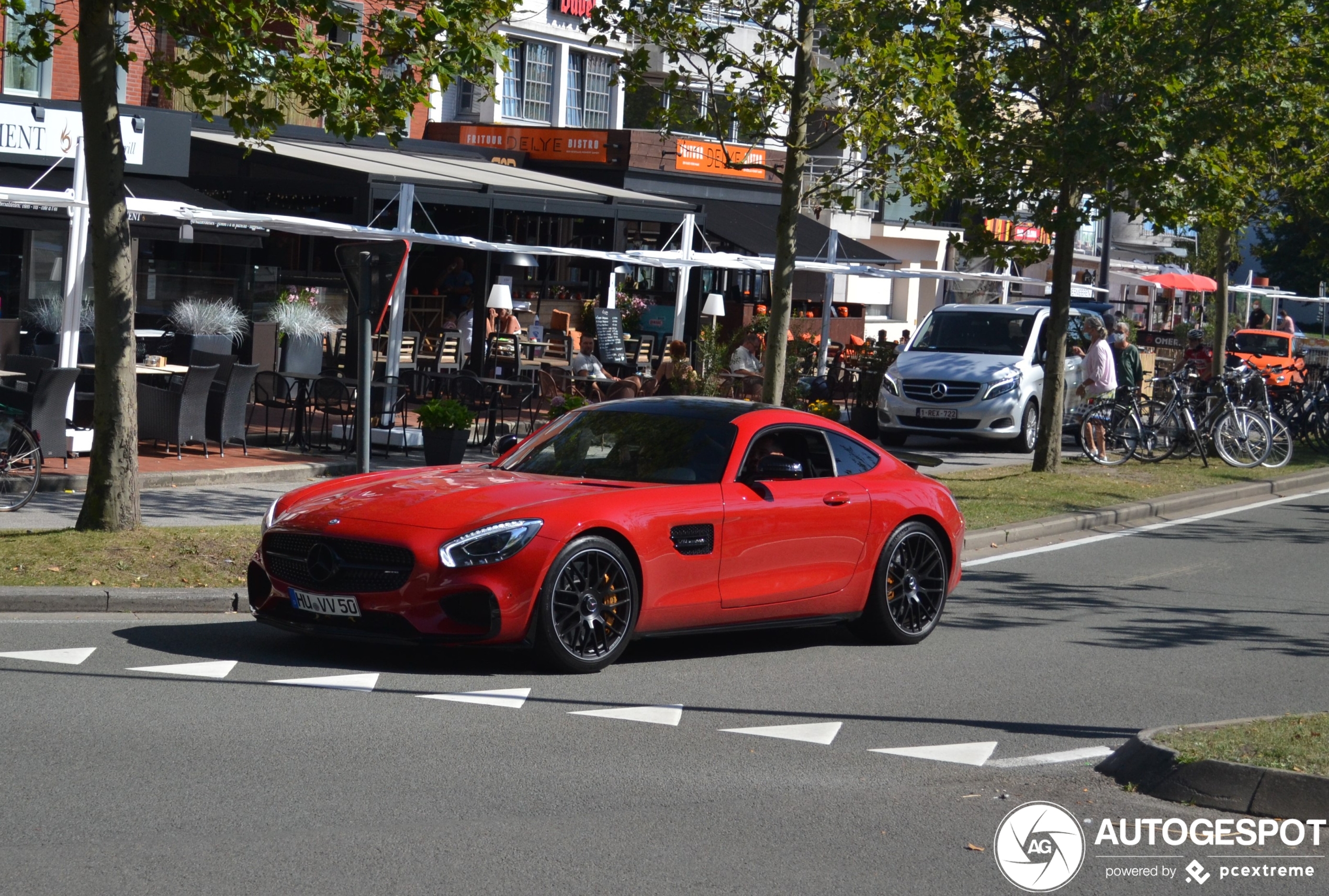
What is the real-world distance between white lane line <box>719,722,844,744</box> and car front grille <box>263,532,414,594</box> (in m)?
1.87

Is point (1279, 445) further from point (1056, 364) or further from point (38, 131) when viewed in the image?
point (38, 131)

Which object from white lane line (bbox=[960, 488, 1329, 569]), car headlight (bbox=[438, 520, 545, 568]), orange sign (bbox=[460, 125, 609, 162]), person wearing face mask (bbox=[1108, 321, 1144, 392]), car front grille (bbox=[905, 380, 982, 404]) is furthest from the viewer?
orange sign (bbox=[460, 125, 609, 162])

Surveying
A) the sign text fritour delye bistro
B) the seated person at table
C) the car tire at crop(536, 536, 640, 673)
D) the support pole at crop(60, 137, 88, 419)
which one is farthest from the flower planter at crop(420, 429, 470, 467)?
the car tire at crop(536, 536, 640, 673)

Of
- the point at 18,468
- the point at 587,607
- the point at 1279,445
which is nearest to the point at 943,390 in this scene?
the point at 1279,445

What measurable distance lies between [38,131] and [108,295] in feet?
38.8

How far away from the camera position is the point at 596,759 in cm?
676

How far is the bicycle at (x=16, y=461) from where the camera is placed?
42.8 feet

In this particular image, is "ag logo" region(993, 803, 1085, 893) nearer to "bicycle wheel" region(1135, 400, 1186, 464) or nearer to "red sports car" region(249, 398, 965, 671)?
"red sports car" region(249, 398, 965, 671)

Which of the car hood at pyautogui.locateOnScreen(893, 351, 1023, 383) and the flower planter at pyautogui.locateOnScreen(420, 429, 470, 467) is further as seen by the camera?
the car hood at pyautogui.locateOnScreen(893, 351, 1023, 383)

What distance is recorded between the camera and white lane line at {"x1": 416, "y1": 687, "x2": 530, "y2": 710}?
773cm

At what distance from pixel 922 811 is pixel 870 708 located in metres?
1.87

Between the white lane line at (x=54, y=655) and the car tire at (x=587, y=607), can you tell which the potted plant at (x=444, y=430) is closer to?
the white lane line at (x=54, y=655)

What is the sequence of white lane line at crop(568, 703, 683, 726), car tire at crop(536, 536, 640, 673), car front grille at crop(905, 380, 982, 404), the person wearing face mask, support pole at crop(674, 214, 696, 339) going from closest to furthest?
white lane line at crop(568, 703, 683, 726)
car tire at crop(536, 536, 640, 673)
car front grille at crop(905, 380, 982, 404)
the person wearing face mask
support pole at crop(674, 214, 696, 339)

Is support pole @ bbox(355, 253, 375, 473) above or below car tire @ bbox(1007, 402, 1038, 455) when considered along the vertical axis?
above
